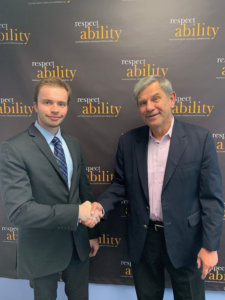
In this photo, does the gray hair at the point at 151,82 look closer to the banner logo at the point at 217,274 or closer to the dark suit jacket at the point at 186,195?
the dark suit jacket at the point at 186,195

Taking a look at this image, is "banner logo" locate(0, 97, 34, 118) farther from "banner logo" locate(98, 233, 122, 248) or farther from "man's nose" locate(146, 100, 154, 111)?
"banner logo" locate(98, 233, 122, 248)

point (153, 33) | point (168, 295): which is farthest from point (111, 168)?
point (168, 295)

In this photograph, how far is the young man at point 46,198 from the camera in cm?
124

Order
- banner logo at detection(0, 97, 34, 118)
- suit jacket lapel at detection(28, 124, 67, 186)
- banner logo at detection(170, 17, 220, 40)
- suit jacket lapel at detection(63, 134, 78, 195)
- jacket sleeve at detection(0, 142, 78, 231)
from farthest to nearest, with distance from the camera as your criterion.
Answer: banner logo at detection(0, 97, 34, 118) < banner logo at detection(170, 17, 220, 40) < suit jacket lapel at detection(63, 134, 78, 195) < suit jacket lapel at detection(28, 124, 67, 186) < jacket sleeve at detection(0, 142, 78, 231)

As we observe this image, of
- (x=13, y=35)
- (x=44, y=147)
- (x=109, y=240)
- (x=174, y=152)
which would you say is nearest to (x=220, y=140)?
(x=174, y=152)

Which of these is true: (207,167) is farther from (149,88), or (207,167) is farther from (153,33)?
(153,33)

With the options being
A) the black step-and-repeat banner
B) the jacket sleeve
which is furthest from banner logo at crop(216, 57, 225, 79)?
the jacket sleeve

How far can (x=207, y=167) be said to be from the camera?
1.33 m

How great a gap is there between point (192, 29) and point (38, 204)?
1642 mm

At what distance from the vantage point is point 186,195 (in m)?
1.37

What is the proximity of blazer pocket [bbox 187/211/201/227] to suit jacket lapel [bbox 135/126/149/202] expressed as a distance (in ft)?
0.92

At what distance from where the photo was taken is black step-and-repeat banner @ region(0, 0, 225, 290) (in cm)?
172

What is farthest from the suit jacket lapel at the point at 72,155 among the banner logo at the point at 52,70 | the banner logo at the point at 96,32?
the banner logo at the point at 96,32

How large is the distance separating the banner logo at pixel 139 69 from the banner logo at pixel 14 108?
0.85 metres
